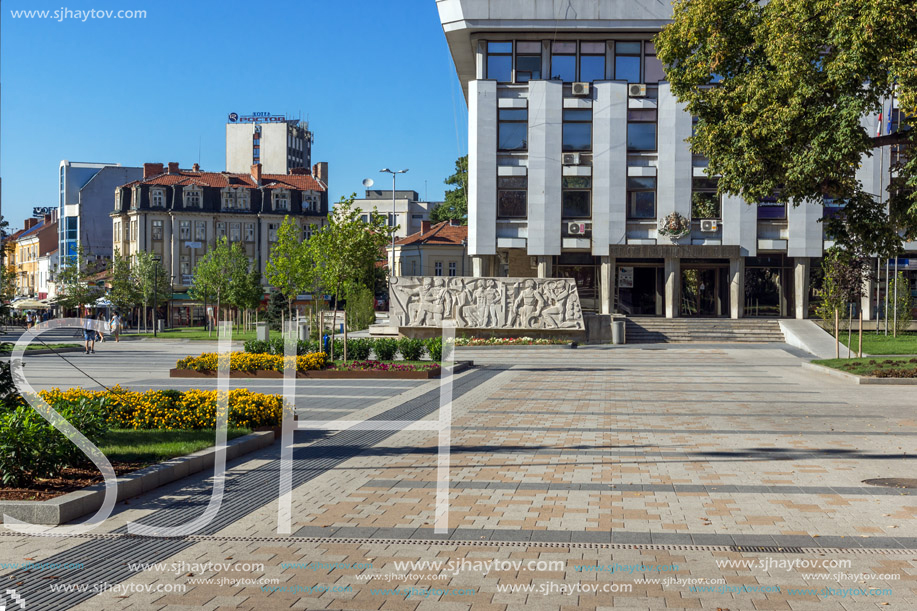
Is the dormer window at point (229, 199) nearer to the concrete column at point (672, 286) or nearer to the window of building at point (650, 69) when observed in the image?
the window of building at point (650, 69)

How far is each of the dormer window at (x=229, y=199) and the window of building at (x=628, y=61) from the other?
5204 centimetres

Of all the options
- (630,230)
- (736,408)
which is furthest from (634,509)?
(630,230)

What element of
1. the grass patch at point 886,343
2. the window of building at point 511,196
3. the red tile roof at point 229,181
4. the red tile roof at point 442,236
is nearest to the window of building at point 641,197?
the window of building at point 511,196

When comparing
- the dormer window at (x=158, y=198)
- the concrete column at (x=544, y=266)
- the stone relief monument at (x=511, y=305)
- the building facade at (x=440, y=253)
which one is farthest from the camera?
the building facade at (x=440, y=253)

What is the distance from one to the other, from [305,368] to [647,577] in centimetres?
1794

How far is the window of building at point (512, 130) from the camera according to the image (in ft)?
153

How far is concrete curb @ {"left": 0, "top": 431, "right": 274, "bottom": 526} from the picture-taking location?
720 cm

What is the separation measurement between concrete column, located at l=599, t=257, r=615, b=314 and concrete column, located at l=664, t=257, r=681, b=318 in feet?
9.50

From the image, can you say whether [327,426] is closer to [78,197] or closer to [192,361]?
[192,361]

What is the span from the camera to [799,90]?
1952 centimetres

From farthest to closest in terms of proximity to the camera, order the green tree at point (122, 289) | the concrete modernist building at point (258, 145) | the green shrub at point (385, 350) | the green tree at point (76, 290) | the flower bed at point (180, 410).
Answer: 1. the concrete modernist building at point (258, 145)
2. the green tree at point (122, 289)
3. the green tree at point (76, 290)
4. the green shrub at point (385, 350)
5. the flower bed at point (180, 410)

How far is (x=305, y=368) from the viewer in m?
23.0

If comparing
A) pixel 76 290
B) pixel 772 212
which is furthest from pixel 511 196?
pixel 76 290

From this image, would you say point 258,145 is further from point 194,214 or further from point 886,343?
point 886,343
